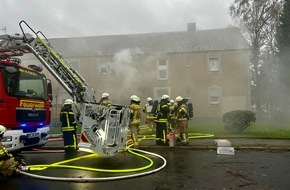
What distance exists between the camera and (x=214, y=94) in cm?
2444

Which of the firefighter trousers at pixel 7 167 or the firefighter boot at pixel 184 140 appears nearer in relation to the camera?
the firefighter trousers at pixel 7 167

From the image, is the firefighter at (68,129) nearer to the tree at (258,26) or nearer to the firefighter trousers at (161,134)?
the firefighter trousers at (161,134)

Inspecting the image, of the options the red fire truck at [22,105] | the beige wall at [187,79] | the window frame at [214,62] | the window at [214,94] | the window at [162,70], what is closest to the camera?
the red fire truck at [22,105]

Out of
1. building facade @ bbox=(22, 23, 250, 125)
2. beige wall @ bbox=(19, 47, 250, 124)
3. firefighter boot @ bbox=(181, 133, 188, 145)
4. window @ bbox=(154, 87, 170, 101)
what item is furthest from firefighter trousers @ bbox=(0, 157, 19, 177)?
window @ bbox=(154, 87, 170, 101)

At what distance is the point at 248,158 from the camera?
7812 mm

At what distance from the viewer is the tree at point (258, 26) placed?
84.5 feet

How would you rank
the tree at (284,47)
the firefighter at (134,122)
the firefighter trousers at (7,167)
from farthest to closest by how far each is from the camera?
the tree at (284,47), the firefighter at (134,122), the firefighter trousers at (7,167)

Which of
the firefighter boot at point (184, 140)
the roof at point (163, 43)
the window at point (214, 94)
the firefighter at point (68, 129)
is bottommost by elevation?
the firefighter boot at point (184, 140)

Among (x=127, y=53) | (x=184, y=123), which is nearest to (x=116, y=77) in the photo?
(x=127, y=53)

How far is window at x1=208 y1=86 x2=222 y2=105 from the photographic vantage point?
24359 millimetres

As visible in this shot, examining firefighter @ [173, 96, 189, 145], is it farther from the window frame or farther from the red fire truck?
the window frame

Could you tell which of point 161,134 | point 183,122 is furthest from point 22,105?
point 183,122

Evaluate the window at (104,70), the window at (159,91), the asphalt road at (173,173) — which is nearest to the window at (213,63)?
the window at (159,91)

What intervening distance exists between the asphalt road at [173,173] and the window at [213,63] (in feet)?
54.4
